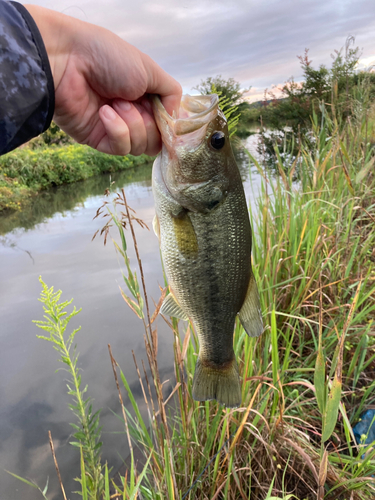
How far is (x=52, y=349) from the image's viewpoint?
163 inches

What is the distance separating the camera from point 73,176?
16.1 meters

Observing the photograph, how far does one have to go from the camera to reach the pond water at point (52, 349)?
277cm

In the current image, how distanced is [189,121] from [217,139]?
141 mm

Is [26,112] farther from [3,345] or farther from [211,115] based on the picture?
[3,345]

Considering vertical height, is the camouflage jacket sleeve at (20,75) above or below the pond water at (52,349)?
above

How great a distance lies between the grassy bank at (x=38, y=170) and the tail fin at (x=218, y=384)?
11.2 m

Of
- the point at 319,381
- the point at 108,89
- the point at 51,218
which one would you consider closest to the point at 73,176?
the point at 51,218

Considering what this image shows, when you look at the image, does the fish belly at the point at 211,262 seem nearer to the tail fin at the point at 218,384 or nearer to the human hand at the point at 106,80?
the tail fin at the point at 218,384

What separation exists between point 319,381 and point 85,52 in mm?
1623

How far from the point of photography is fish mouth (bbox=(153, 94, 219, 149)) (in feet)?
4.11

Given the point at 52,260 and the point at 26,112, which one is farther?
the point at 52,260

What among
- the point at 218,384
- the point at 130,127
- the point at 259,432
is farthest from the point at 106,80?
the point at 259,432

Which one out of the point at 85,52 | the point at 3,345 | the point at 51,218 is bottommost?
the point at 3,345

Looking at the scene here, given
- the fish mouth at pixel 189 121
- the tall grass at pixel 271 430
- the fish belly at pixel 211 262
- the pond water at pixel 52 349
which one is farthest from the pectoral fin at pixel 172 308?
the pond water at pixel 52 349
